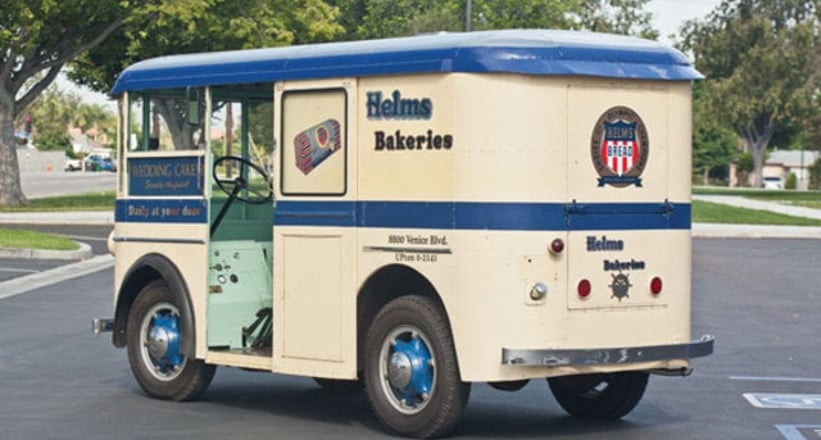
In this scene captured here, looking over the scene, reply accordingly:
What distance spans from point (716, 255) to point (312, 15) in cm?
2261

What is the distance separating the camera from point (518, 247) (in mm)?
10484

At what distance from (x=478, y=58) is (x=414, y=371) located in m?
1.89

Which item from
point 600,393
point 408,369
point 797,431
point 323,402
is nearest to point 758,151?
point 323,402

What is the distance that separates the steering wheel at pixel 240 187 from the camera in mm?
12742

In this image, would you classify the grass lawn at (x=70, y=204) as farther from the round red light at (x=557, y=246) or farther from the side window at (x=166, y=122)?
the round red light at (x=557, y=246)

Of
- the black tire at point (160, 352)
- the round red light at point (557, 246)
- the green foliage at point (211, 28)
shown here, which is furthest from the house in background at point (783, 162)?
the round red light at point (557, 246)

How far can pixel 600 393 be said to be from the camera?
1188 cm

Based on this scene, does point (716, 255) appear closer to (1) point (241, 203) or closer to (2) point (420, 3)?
(1) point (241, 203)

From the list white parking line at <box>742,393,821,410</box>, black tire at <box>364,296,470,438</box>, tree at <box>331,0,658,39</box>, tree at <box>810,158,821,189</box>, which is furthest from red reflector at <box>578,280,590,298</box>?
tree at <box>810,158,821,189</box>

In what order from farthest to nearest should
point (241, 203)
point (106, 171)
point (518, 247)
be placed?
point (106, 171) → point (241, 203) → point (518, 247)

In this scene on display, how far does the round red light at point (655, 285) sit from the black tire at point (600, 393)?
0.68m

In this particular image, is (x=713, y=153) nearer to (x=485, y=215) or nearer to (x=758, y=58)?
(x=758, y=58)

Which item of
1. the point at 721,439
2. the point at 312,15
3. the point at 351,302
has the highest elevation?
the point at 312,15

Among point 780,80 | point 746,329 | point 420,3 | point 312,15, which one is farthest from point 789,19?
point 746,329
